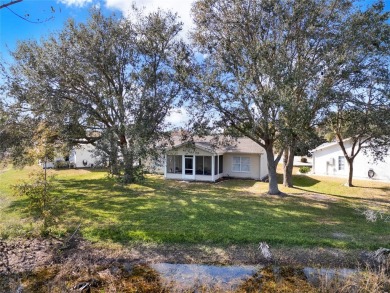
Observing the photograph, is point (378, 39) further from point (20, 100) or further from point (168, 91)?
point (20, 100)

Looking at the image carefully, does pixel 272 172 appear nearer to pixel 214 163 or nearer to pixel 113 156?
pixel 214 163

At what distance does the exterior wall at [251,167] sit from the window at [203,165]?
7.76 ft

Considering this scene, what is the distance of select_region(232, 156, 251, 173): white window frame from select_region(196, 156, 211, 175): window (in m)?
2.92

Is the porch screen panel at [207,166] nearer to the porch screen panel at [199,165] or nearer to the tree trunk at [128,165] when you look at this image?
the porch screen panel at [199,165]

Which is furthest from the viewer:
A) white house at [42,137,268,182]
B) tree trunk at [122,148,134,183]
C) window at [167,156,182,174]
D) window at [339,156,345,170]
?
window at [339,156,345,170]

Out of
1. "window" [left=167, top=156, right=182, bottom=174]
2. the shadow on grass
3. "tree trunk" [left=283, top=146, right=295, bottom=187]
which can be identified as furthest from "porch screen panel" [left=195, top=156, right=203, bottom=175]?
the shadow on grass

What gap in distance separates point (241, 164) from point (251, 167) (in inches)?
39.1

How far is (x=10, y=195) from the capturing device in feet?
52.0

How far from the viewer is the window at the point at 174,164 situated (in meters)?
26.0

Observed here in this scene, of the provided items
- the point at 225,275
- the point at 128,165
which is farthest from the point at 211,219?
the point at 128,165

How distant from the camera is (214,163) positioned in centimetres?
2425

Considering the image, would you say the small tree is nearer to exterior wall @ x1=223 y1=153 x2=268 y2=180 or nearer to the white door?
exterior wall @ x1=223 y1=153 x2=268 y2=180

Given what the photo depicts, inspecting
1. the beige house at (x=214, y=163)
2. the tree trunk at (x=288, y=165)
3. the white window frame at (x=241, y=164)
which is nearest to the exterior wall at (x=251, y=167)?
the beige house at (x=214, y=163)

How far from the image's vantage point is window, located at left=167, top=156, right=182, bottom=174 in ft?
85.4
